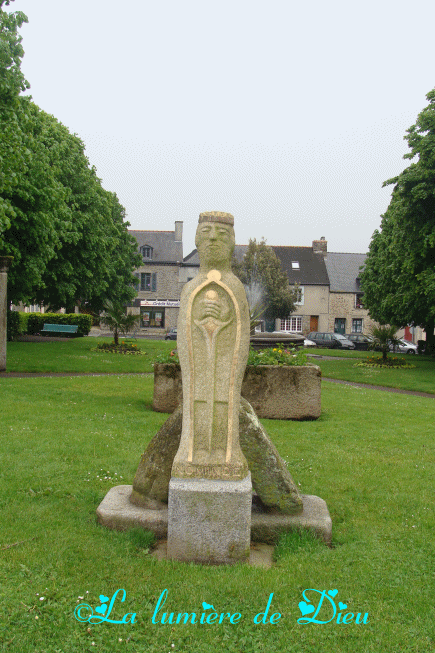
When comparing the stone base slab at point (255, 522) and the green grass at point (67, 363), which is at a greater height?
the green grass at point (67, 363)

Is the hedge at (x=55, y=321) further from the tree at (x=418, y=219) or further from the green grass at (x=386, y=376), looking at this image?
the tree at (x=418, y=219)

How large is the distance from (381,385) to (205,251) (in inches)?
541

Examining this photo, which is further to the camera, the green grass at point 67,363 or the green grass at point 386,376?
the green grass at point 386,376

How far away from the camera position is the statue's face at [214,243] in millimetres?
4328

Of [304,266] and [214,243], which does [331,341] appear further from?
[214,243]

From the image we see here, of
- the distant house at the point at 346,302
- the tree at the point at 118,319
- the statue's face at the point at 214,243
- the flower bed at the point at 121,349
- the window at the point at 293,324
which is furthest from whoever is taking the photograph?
the window at the point at 293,324

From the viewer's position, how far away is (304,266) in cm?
5291

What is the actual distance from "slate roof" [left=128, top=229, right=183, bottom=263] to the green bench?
19.7 m

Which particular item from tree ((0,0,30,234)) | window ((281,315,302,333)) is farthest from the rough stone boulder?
window ((281,315,302,333))


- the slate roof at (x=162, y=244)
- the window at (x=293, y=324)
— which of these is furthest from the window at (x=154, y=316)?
the window at (x=293, y=324)

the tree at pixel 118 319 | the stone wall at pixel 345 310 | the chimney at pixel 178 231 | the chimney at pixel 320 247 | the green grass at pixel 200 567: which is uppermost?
the chimney at pixel 178 231

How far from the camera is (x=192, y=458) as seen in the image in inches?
166

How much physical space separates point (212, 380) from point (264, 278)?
130ft

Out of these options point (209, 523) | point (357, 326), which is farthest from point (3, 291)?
point (357, 326)
